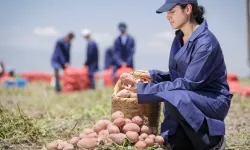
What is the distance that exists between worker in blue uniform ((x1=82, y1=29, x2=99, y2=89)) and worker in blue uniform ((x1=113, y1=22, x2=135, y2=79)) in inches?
46.2

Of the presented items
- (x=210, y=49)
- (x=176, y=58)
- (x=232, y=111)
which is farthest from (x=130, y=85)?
(x=232, y=111)

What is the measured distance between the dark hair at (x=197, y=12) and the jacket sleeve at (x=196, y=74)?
42 cm

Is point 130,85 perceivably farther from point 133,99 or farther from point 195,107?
point 195,107

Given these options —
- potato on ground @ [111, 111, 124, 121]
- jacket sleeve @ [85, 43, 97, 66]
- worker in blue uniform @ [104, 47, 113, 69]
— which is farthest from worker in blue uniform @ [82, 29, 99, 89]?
potato on ground @ [111, 111, 124, 121]

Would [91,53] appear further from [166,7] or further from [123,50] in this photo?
[166,7]

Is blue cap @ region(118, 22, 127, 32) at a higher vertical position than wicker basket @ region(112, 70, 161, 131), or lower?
higher

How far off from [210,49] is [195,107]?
0.50 m

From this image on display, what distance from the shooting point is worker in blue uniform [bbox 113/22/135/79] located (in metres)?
13.1

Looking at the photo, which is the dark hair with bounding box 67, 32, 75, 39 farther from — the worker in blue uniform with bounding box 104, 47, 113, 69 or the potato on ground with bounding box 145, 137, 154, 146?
the potato on ground with bounding box 145, 137, 154, 146

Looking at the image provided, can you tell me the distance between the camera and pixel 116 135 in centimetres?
404

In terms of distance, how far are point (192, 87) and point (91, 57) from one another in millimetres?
10714

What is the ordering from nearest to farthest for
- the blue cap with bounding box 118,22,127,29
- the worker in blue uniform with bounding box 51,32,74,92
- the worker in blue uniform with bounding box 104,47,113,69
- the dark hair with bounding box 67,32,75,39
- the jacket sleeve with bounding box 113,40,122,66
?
the blue cap with bounding box 118,22,127,29, the jacket sleeve with bounding box 113,40,122,66, the dark hair with bounding box 67,32,75,39, the worker in blue uniform with bounding box 51,32,74,92, the worker in blue uniform with bounding box 104,47,113,69

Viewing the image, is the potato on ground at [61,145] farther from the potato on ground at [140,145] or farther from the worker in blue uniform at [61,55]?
the worker in blue uniform at [61,55]

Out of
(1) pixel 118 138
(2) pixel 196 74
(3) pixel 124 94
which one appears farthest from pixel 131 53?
(2) pixel 196 74
